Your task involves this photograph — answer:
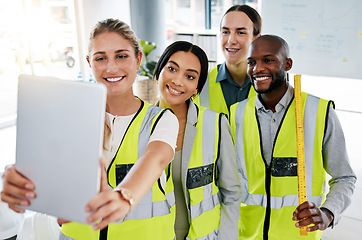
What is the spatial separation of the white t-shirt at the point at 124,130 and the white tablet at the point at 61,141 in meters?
0.37

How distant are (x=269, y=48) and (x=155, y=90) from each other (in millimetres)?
4744

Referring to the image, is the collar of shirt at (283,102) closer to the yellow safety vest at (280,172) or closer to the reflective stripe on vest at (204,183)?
the yellow safety vest at (280,172)

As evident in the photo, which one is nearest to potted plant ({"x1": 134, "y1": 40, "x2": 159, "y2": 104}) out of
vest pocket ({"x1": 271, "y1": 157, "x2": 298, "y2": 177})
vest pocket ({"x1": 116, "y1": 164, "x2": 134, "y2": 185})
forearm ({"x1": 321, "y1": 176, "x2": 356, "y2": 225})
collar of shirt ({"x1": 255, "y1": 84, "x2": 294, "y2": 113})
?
collar of shirt ({"x1": 255, "y1": 84, "x2": 294, "y2": 113})

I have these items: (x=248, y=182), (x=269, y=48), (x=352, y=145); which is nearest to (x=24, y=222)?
(x=248, y=182)

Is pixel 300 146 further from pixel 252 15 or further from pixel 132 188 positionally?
pixel 252 15

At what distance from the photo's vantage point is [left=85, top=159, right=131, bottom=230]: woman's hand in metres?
0.68

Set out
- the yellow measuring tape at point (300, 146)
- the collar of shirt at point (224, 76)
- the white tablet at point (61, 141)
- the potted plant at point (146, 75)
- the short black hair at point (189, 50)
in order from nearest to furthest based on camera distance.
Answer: the white tablet at point (61, 141)
the yellow measuring tape at point (300, 146)
the short black hair at point (189, 50)
the collar of shirt at point (224, 76)
the potted plant at point (146, 75)

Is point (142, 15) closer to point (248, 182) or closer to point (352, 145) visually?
point (352, 145)

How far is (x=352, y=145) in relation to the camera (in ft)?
15.2

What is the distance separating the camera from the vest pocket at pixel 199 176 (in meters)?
1.46

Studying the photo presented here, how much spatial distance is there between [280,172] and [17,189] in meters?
1.06

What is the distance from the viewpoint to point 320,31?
209 inches

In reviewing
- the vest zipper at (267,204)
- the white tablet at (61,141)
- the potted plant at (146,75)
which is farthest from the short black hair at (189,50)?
the potted plant at (146,75)

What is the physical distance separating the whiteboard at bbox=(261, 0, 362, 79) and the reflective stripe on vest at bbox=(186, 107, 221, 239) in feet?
14.2
